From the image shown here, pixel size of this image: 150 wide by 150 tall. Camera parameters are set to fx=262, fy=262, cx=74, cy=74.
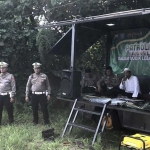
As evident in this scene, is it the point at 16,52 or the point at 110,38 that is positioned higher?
the point at 110,38

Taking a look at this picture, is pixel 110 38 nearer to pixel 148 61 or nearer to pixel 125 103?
pixel 148 61

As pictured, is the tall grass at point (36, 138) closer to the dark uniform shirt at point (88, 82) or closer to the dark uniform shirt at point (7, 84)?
the dark uniform shirt at point (7, 84)

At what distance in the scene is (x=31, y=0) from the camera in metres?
7.91

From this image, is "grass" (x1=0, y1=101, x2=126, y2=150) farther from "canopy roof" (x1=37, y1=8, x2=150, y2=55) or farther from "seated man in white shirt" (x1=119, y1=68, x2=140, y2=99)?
"canopy roof" (x1=37, y1=8, x2=150, y2=55)

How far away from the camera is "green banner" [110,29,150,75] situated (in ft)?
25.9

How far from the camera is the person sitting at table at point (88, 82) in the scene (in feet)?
25.3

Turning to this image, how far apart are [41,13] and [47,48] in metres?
1.26

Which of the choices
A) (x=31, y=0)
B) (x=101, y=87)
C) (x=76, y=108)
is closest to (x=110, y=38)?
(x=101, y=87)

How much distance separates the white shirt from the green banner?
82cm

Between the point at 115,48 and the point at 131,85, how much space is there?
6.38 feet

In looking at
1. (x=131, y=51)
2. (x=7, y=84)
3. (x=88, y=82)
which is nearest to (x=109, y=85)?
(x=88, y=82)

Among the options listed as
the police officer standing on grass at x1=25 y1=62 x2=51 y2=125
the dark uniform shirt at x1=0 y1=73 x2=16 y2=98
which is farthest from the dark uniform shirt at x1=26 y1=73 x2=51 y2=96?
the dark uniform shirt at x1=0 y1=73 x2=16 y2=98

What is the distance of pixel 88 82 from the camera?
839 cm

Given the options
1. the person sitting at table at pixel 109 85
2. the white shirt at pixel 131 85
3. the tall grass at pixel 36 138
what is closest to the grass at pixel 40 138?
the tall grass at pixel 36 138
